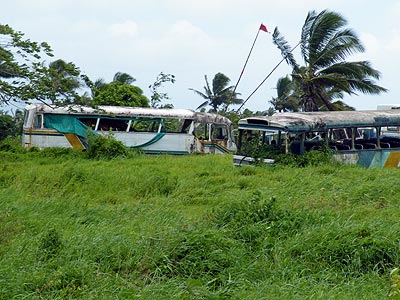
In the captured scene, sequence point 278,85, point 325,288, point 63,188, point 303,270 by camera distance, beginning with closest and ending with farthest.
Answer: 1. point 325,288
2. point 303,270
3. point 63,188
4. point 278,85

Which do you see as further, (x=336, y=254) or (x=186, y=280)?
(x=336, y=254)

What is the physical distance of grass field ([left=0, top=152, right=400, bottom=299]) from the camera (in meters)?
5.79

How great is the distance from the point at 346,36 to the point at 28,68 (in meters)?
14.2

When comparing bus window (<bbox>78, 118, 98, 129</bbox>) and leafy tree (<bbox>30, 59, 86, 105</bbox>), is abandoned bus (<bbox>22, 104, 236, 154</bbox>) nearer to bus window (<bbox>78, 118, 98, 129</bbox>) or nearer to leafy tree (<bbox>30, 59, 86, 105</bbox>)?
bus window (<bbox>78, 118, 98, 129</bbox>)

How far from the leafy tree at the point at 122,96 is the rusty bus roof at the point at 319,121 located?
9.86 meters

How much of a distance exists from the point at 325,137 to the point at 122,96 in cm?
1176

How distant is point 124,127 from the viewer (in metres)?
20.9

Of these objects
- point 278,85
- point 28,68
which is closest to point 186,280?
point 28,68

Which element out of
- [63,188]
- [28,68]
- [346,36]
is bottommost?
[63,188]

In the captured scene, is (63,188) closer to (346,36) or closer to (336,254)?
(336,254)

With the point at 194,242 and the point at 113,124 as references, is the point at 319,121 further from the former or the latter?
the point at 194,242

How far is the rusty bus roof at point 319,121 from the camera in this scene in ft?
49.7

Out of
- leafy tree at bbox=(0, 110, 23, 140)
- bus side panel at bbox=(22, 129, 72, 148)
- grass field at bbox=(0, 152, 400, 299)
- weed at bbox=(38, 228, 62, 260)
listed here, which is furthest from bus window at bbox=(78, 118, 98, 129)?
weed at bbox=(38, 228, 62, 260)

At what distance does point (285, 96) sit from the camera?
33.1m
